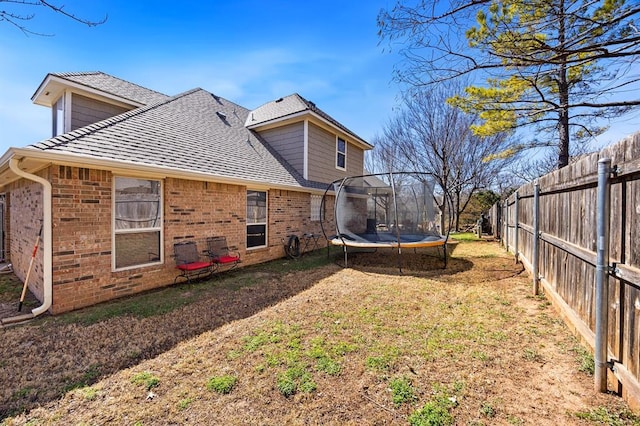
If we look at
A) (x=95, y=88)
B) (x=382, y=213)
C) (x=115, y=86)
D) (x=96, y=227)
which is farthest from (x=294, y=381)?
(x=115, y=86)

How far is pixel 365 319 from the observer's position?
3.95 meters

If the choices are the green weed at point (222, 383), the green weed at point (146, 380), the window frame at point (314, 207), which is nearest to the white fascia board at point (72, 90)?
the window frame at point (314, 207)

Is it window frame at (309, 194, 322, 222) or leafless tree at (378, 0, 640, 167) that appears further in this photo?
window frame at (309, 194, 322, 222)

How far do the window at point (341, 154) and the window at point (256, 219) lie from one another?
5331 mm

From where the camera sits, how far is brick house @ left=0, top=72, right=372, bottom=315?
444cm

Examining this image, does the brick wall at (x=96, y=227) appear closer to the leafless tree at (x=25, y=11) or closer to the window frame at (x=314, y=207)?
the leafless tree at (x=25, y=11)

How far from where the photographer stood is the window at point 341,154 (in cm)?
1277

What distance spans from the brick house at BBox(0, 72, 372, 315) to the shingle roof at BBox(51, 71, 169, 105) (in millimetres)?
60

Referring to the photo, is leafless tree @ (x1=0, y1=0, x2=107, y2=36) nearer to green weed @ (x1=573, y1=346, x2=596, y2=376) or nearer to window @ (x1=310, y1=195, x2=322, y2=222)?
green weed @ (x1=573, y1=346, x2=596, y2=376)

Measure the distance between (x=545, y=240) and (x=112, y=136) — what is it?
8.14m

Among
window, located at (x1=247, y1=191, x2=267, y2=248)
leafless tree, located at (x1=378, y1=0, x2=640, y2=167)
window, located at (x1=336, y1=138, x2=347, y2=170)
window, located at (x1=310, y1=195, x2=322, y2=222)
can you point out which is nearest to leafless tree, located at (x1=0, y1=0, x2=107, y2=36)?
leafless tree, located at (x1=378, y1=0, x2=640, y2=167)

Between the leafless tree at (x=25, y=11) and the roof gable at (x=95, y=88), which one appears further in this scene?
the roof gable at (x=95, y=88)

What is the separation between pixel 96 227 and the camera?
4.74 metres

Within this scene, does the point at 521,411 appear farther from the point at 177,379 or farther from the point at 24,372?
the point at 24,372
